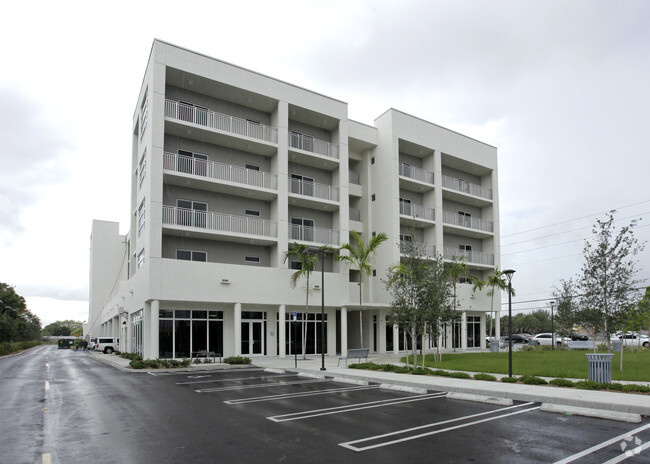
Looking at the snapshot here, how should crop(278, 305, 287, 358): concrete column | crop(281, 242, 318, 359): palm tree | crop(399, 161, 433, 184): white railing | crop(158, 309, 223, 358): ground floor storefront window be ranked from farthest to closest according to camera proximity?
crop(399, 161, 433, 184): white railing, crop(278, 305, 287, 358): concrete column, crop(281, 242, 318, 359): palm tree, crop(158, 309, 223, 358): ground floor storefront window

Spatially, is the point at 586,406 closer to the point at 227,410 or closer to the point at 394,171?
the point at 227,410

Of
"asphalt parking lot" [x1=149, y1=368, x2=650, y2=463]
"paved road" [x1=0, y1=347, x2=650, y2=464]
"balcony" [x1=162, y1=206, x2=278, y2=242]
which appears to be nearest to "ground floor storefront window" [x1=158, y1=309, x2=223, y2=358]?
"balcony" [x1=162, y1=206, x2=278, y2=242]

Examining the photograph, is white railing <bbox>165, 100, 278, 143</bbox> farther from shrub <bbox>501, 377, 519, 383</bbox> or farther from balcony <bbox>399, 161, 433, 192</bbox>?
shrub <bbox>501, 377, 519, 383</bbox>

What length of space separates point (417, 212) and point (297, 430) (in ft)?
103

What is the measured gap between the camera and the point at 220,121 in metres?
30.7

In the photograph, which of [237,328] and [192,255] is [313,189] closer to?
[192,255]

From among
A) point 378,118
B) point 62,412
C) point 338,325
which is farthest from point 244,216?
point 62,412

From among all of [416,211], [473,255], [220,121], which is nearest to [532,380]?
[220,121]

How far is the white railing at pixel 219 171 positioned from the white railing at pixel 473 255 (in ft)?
57.8

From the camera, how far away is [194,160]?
1146 inches

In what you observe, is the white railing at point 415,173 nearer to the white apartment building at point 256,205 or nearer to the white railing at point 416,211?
the white apartment building at point 256,205

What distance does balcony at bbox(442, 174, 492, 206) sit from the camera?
137ft

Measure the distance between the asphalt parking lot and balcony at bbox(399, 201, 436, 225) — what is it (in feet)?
79.8

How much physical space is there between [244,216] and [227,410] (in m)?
20.5
